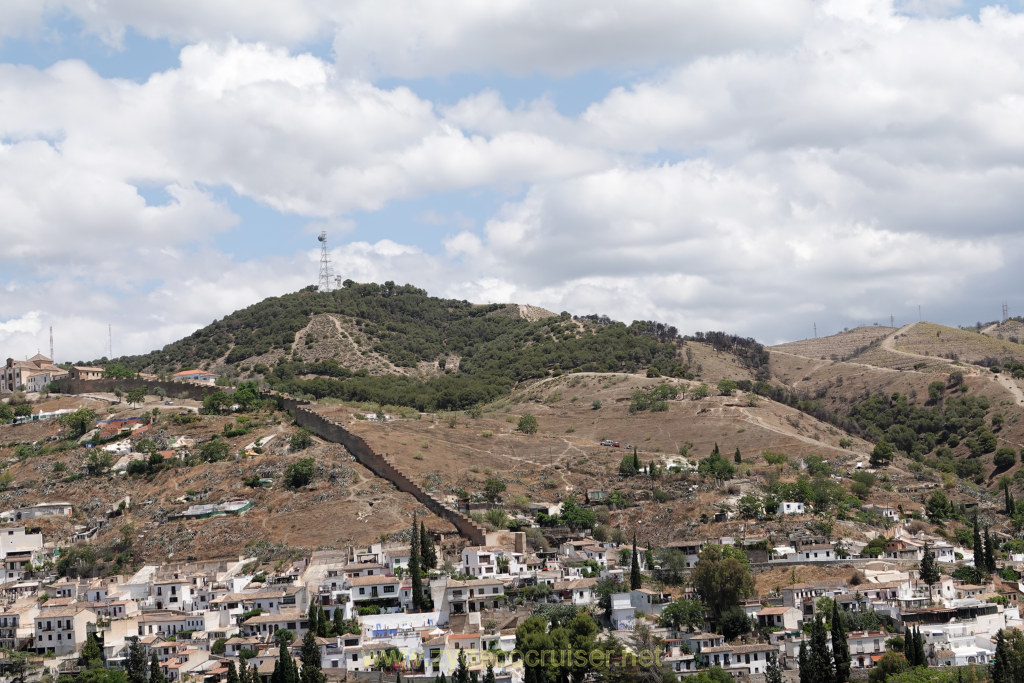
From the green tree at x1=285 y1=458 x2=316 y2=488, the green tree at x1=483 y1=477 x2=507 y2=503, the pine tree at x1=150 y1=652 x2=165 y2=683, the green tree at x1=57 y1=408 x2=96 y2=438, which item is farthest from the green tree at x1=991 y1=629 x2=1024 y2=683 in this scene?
the green tree at x1=57 y1=408 x2=96 y2=438

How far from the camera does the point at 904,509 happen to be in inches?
2904

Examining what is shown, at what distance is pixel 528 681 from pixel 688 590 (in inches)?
524

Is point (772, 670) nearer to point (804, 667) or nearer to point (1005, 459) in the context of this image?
point (804, 667)

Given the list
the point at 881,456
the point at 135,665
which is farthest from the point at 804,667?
the point at 881,456

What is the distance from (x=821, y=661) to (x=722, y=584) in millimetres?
7364

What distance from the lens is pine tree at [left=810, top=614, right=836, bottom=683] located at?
47.6m

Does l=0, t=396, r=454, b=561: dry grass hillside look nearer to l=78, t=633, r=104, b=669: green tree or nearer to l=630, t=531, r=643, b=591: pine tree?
l=630, t=531, r=643, b=591: pine tree

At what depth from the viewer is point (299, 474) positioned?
73.9 meters

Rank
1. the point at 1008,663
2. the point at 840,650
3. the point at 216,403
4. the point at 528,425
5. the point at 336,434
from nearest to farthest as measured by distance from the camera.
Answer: the point at 1008,663, the point at 840,650, the point at 336,434, the point at 216,403, the point at 528,425

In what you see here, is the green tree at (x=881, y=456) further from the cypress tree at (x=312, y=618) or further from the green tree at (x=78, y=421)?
the green tree at (x=78, y=421)

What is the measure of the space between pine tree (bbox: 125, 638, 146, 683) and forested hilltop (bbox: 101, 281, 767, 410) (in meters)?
58.6

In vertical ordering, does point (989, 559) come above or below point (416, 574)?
below

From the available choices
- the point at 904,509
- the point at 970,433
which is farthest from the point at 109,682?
the point at 970,433

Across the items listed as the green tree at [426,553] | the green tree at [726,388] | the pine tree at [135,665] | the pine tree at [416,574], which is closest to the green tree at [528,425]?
the green tree at [726,388]
